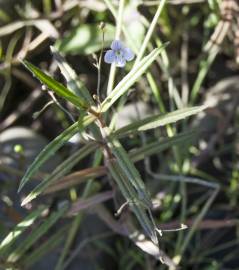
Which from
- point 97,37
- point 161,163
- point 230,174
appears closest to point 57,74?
point 97,37

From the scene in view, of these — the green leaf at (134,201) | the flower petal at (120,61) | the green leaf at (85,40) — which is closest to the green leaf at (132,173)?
the green leaf at (134,201)

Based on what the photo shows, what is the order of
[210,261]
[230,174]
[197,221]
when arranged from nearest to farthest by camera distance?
[197,221] → [210,261] → [230,174]

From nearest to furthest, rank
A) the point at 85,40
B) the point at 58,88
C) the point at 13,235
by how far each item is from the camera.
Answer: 1. the point at 58,88
2. the point at 13,235
3. the point at 85,40

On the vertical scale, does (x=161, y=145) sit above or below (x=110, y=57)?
below

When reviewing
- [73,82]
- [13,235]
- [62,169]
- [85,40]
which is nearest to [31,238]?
[13,235]

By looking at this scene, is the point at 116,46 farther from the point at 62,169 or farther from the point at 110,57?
the point at 62,169

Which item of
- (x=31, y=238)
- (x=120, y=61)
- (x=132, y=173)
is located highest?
(x=120, y=61)

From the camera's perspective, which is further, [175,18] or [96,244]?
[175,18]

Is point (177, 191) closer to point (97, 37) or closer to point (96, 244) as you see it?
point (96, 244)
